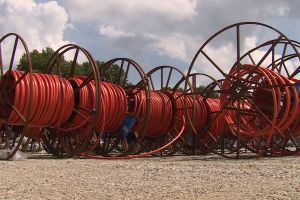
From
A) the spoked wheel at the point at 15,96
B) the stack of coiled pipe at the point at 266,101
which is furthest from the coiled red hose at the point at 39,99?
the stack of coiled pipe at the point at 266,101

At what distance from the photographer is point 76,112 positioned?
10164 mm

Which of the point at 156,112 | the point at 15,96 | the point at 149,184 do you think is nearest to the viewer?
the point at 149,184

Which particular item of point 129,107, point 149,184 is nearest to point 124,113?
point 129,107

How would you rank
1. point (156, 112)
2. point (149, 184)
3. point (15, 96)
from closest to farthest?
point (149, 184)
point (15, 96)
point (156, 112)

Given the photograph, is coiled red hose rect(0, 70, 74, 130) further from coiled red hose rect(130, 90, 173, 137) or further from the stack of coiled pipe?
the stack of coiled pipe

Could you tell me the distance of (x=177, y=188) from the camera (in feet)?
15.5

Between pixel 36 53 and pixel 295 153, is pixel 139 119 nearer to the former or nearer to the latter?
pixel 295 153

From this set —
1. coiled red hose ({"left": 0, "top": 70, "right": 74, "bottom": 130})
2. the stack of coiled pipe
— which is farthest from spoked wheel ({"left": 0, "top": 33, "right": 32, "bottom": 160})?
the stack of coiled pipe

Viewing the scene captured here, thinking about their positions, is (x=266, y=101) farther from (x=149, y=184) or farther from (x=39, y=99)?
(x=149, y=184)

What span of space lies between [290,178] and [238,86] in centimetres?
490

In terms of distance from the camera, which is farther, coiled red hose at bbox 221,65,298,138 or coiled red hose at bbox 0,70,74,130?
coiled red hose at bbox 221,65,298,138

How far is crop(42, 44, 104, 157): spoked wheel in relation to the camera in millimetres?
9609

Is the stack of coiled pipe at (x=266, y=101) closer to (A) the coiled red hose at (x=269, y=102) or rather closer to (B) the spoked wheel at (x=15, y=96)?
(A) the coiled red hose at (x=269, y=102)

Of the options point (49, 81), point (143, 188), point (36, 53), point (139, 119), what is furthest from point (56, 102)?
point (36, 53)
